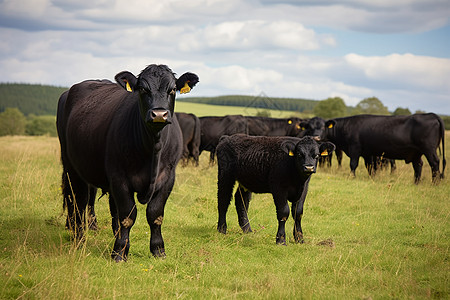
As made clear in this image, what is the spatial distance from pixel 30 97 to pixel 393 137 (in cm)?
14598

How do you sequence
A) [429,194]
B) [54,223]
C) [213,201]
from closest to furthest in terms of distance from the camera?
[54,223], [213,201], [429,194]

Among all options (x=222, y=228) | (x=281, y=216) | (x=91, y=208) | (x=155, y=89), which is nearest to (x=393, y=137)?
(x=222, y=228)

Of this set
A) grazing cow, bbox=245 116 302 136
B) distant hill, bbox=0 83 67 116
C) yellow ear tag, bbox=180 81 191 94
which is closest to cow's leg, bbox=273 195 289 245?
yellow ear tag, bbox=180 81 191 94

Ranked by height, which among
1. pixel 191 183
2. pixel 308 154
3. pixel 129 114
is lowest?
pixel 191 183

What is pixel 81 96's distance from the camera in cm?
792

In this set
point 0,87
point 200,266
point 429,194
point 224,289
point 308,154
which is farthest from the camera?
point 0,87

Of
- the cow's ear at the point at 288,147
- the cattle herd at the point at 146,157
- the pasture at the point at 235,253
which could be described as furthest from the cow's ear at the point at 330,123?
the cow's ear at the point at 288,147

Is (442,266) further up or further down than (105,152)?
further down

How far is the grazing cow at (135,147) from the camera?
5.84 metres

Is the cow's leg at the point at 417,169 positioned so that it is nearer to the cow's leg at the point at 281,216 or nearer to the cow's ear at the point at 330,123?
the cow's ear at the point at 330,123

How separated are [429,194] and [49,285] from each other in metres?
10.7

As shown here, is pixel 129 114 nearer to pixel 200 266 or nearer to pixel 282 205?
pixel 200 266

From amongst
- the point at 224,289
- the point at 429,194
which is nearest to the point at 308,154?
the point at 224,289

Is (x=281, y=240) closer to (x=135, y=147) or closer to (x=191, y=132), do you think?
(x=135, y=147)
